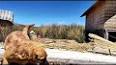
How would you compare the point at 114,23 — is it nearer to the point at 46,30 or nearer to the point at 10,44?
the point at 46,30

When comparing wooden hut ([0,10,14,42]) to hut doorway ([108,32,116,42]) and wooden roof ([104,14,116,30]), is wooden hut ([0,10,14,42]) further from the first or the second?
hut doorway ([108,32,116,42])

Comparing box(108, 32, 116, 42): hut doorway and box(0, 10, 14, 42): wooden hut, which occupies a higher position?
box(0, 10, 14, 42): wooden hut

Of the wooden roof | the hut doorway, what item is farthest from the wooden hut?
the hut doorway

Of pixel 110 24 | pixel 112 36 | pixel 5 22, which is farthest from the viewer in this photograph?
pixel 5 22

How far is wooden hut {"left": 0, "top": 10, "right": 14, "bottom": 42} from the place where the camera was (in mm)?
19266

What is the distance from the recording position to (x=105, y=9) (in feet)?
60.3

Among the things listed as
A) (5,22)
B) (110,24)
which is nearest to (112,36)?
(110,24)

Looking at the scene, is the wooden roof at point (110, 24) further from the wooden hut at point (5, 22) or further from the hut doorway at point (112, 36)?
the wooden hut at point (5, 22)

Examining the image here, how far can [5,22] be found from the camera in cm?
1989

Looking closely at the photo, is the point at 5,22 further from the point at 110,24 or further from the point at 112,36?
the point at 112,36

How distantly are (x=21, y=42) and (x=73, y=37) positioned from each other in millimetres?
18754

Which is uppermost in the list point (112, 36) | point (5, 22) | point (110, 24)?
point (5, 22)

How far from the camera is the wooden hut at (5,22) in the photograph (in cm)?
1927

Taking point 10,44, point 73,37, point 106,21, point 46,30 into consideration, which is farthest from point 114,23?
point 10,44
